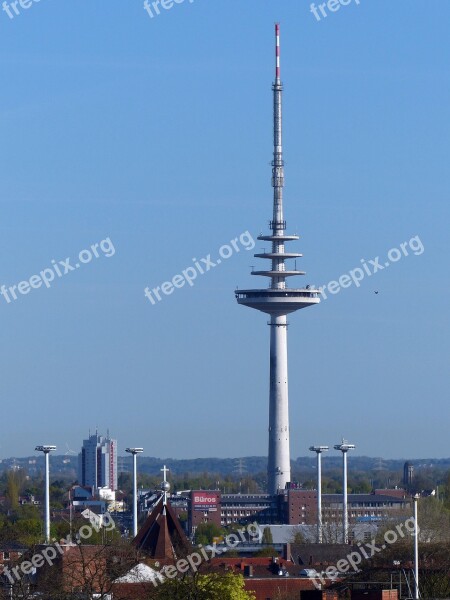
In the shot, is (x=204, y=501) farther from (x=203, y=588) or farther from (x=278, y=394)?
(x=203, y=588)

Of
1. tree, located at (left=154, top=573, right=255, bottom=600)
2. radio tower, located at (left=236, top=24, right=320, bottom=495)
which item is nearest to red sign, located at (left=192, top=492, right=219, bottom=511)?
radio tower, located at (left=236, top=24, right=320, bottom=495)

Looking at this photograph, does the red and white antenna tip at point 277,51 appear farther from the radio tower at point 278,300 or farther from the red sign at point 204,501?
the red sign at point 204,501

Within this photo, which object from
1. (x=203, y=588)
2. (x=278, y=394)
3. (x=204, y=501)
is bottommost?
(x=203, y=588)

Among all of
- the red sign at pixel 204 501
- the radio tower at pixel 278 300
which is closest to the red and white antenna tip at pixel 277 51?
the radio tower at pixel 278 300

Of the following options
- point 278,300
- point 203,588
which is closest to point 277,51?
point 278,300

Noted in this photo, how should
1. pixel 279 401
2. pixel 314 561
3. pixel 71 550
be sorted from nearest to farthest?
pixel 71 550, pixel 314 561, pixel 279 401

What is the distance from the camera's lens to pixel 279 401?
550 feet

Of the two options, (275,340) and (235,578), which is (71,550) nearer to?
(235,578)

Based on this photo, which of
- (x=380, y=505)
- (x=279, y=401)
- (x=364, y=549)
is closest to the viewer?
(x=364, y=549)

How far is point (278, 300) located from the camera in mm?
168500

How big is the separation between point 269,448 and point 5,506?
24709 millimetres

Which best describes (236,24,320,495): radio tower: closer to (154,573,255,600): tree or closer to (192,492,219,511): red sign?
(192,492,219,511): red sign

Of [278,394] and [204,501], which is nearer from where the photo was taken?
[278,394]

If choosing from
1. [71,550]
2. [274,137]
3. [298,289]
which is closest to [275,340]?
[298,289]
